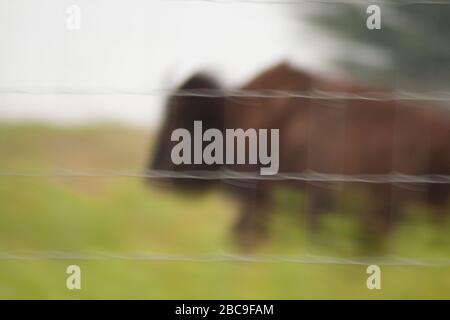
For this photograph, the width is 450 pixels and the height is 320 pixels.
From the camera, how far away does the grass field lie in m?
2.88

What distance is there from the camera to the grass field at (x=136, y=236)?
288cm

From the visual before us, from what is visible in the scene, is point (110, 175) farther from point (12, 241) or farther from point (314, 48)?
point (314, 48)

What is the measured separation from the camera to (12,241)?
2.90m

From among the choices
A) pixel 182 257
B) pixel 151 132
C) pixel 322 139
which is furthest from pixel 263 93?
pixel 182 257

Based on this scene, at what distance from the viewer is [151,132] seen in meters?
2.87

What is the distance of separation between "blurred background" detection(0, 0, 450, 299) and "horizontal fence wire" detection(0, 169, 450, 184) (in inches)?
0.7

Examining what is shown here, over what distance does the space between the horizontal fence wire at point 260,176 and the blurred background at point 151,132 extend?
0.06ft

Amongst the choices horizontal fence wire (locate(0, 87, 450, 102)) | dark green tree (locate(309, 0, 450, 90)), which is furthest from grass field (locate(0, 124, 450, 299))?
dark green tree (locate(309, 0, 450, 90))

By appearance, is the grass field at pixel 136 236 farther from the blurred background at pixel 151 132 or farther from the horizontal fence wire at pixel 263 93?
the horizontal fence wire at pixel 263 93

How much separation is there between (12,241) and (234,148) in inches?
37.3

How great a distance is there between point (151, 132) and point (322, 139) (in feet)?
2.19

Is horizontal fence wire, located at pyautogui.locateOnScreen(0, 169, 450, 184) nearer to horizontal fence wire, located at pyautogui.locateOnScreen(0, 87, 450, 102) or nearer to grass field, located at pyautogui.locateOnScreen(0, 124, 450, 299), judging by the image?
grass field, located at pyautogui.locateOnScreen(0, 124, 450, 299)

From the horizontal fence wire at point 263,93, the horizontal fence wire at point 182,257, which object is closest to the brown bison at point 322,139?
the horizontal fence wire at point 263,93
